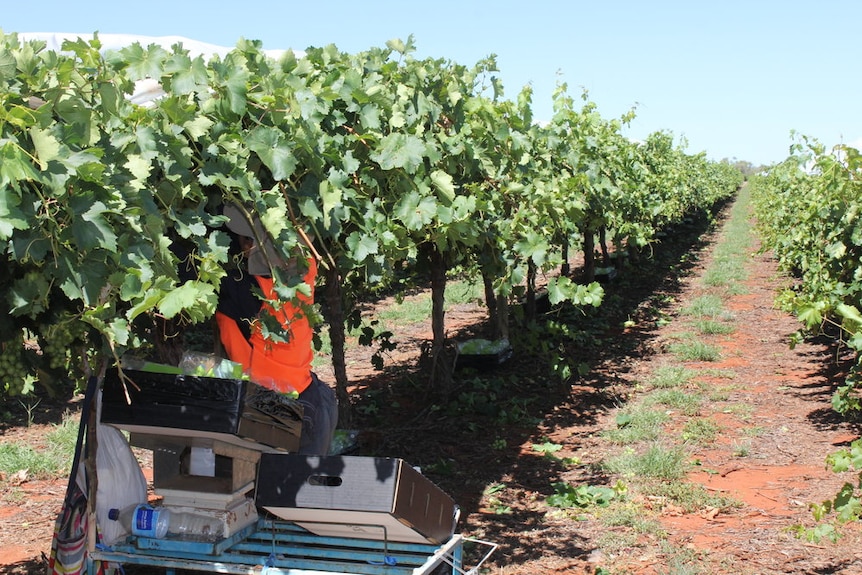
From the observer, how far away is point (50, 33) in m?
5.18

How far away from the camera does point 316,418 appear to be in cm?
391

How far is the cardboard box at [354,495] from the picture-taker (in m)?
3.08

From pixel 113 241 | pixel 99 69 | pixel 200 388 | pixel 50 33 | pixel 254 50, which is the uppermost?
pixel 50 33

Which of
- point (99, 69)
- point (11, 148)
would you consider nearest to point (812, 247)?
point (99, 69)

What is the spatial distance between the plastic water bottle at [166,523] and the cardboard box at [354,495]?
1.18 ft

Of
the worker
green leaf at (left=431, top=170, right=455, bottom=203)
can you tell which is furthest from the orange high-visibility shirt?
green leaf at (left=431, top=170, right=455, bottom=203)

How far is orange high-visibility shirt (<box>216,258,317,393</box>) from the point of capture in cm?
373

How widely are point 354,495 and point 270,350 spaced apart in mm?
865

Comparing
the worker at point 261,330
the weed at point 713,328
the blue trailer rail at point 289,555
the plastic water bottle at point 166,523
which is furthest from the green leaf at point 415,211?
the weed at point 713,328

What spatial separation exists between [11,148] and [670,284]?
15059 mm

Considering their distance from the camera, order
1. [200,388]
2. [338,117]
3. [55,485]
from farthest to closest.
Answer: [55,485] → [338,117] → [200,388]

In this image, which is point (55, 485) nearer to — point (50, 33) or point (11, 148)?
point (50, 33)

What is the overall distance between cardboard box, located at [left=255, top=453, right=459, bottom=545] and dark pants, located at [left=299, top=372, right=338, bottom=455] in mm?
530

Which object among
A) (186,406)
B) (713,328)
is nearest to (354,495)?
(186,406)
